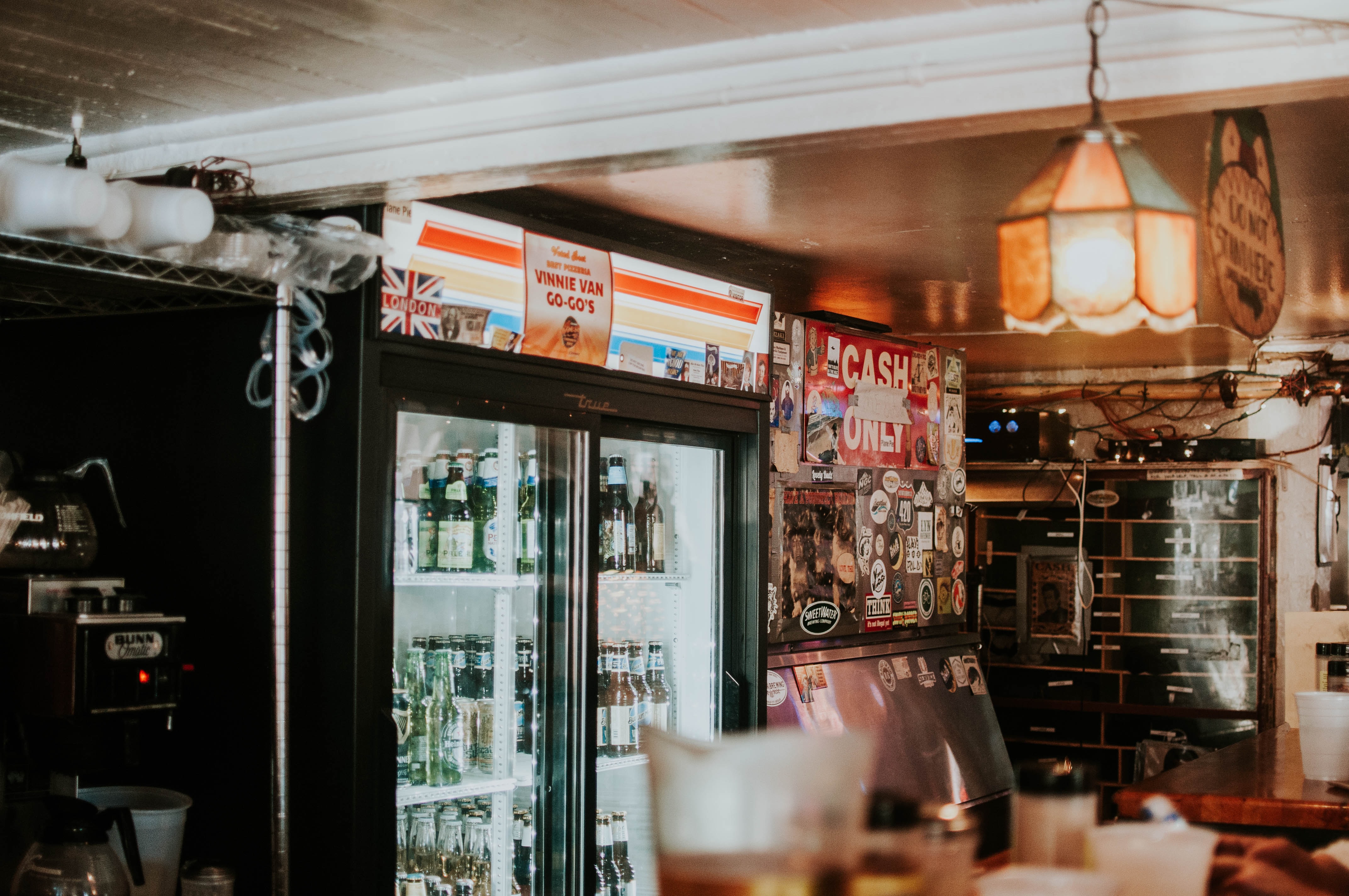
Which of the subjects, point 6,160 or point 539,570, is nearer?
point 6,160

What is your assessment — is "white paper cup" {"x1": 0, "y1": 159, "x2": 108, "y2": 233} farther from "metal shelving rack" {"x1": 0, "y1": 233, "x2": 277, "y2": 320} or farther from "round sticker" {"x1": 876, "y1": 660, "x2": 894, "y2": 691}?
"round sticker" {"x1": 876, "y1": 660, "x2": 894, "y2": 691}

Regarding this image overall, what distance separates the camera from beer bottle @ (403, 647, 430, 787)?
12.2 ft

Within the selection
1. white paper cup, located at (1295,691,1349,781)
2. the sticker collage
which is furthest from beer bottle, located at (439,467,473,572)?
white paper cup, located at (1295,691,1349,781)

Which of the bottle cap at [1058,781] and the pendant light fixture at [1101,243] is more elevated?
the pendant light fixture at [1101,243]

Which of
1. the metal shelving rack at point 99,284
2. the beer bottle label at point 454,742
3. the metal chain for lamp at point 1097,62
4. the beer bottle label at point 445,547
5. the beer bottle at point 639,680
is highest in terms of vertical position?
the metal chain for lamp at point 1097,62

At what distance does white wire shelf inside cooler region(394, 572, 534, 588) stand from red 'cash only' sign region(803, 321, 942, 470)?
Result: 5.65 feet

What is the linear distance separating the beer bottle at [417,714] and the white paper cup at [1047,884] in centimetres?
236

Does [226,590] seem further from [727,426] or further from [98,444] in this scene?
[727,426]

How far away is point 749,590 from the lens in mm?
4465

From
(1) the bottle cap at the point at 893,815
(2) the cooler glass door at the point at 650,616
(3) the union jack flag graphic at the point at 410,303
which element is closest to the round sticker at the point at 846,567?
(2) the cooler glass door at the point at 650,616

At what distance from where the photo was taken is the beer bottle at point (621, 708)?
4.21 meters

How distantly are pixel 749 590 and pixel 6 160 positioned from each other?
9.02 feet

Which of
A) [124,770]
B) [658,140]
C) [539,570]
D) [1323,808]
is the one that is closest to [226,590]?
[124,770]

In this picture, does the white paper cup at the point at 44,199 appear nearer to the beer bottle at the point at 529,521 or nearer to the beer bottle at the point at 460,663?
the beer bottle at the point at 529,521
